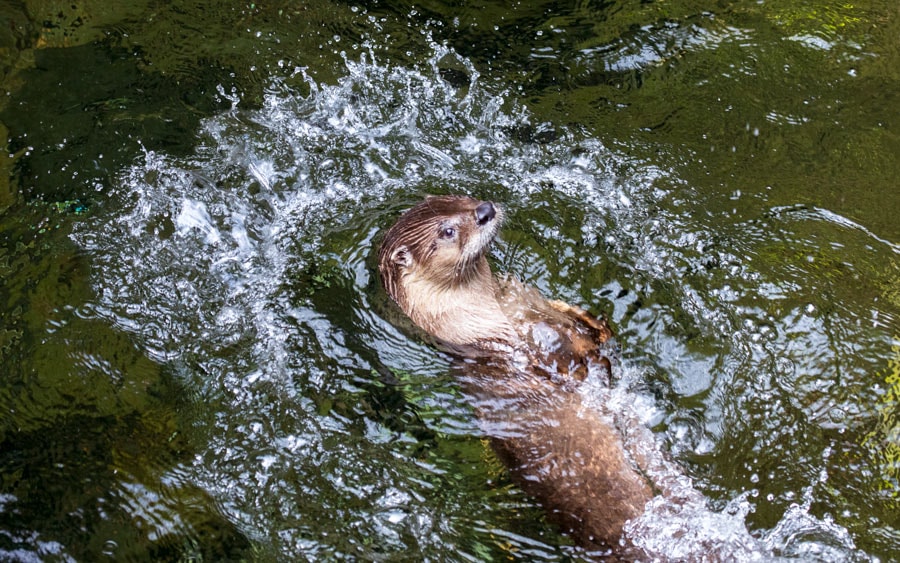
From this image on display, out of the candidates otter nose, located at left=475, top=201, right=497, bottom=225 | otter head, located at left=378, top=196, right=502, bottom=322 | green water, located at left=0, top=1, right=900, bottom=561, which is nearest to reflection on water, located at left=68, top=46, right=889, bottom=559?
green water, located at left=0, top=1, right=900, bottom=561

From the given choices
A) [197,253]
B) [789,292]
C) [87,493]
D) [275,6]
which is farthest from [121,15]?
[789,292]

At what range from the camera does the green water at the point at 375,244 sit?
110 inches

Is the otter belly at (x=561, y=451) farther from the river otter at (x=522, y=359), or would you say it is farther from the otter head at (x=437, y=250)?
the otter head at (x=437, y=250)

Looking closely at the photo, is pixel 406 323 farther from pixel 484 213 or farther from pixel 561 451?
pixel 561 451

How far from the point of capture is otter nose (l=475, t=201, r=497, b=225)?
3.04 metres

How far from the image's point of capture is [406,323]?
3.19 metres

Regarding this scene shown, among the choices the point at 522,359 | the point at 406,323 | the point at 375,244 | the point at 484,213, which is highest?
the point at 484,213

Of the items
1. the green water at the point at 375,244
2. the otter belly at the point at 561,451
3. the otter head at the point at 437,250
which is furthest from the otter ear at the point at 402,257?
the otter belly at the point at 561,451

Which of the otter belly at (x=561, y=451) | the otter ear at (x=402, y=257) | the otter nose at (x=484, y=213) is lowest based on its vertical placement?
the otter belly at (x=561, y=451)

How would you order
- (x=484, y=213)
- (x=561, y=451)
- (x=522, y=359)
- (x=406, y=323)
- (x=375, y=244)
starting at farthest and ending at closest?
1. (x=375, y=244)
2. (x=406, y=323)
3. (x=484, y=213)
4. (x=522, y=359)
5. (x=561, y=451)

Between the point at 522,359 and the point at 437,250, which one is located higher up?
the point at 437,250

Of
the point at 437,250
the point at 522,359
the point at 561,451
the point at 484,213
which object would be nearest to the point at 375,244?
the point at 437,250

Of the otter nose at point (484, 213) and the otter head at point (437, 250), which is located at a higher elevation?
the otter nose at point (484, 213)

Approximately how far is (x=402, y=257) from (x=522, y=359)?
65 cm
